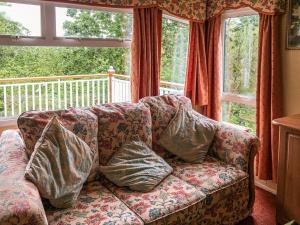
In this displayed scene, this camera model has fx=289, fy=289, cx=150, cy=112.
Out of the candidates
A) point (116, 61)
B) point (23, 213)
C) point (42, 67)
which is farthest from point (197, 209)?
point (42, 67)

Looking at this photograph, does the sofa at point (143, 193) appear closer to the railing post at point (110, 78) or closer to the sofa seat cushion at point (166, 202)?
the sofa seat cushion at point (166, 202)

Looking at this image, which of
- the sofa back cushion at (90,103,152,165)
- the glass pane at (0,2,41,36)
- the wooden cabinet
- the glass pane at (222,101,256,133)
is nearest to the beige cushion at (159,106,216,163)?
the sofa back cushion at (90,103,152,165)

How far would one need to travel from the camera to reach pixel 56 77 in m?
3.70

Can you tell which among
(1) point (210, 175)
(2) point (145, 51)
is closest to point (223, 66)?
(2) point (145, 51)

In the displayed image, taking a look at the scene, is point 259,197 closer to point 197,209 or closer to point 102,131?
point 197,209

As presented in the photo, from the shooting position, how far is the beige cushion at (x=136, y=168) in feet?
6.50

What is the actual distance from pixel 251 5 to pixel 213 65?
0.80 metres

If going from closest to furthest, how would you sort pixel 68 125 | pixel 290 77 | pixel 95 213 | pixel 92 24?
pixel 95 213, pixel 68 125, pixel 290 77, pixel 92 24

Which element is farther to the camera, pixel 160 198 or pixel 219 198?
pixel 219 198

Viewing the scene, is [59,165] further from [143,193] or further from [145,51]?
[145,51]

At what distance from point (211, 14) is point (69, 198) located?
265cm

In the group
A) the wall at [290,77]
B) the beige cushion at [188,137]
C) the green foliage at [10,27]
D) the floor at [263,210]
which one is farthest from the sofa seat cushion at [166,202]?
the green foliage at [10,27]

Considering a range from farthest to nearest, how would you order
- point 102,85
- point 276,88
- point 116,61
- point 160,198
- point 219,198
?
point 102,85 < point 116,61 < point 276,88 < point 219,198 < point 160,198

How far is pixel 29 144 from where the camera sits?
1.94m
